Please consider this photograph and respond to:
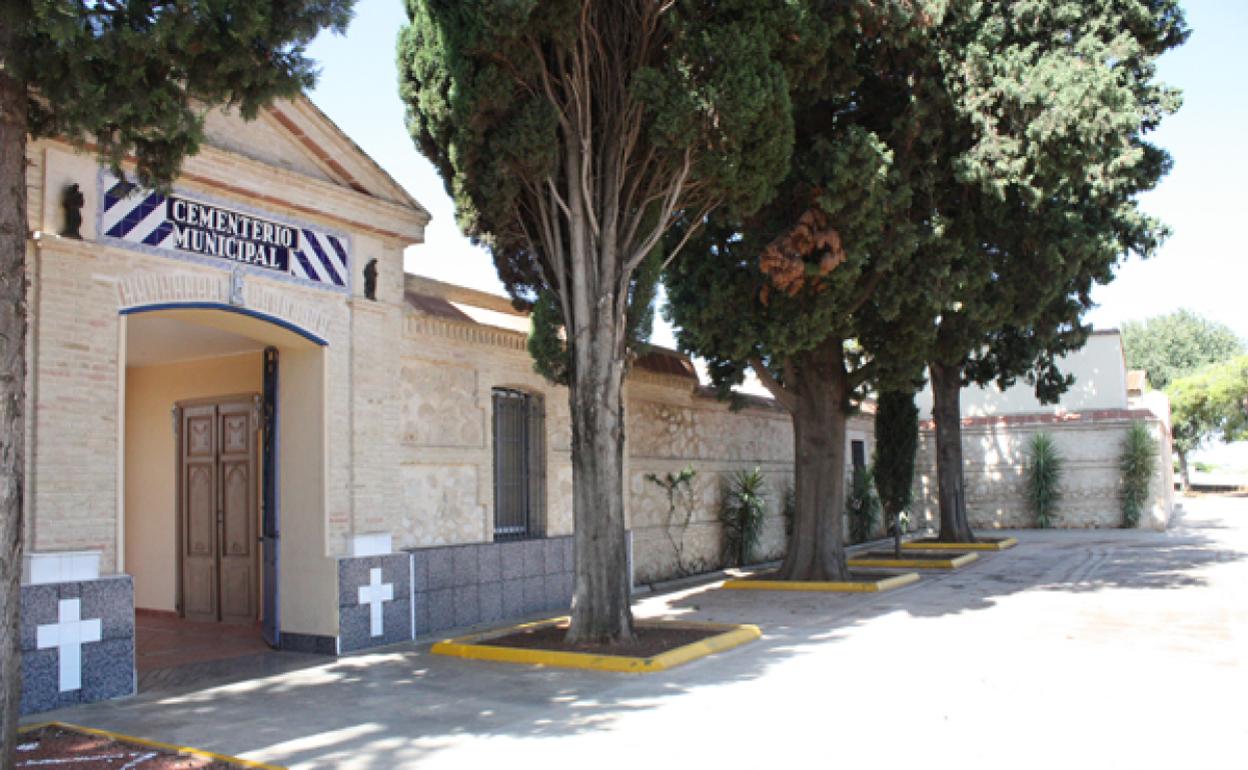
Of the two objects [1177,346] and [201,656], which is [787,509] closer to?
[201,656]

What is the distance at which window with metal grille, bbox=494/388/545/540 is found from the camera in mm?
12656

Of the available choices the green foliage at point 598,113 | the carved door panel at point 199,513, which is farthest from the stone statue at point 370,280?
the carved door panel at point 199,513

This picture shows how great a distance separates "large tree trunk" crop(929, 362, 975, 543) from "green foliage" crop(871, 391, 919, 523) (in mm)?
3350

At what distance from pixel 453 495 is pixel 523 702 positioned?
4250 mm

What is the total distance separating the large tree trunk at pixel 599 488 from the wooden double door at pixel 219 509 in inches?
170

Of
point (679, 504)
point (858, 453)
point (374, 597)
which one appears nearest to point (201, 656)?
point (374, 597)

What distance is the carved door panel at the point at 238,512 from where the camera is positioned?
39.9ft

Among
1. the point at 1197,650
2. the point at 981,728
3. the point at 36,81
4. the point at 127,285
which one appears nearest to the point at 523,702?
the point at 981,728

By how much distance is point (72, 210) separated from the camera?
7.95 metres

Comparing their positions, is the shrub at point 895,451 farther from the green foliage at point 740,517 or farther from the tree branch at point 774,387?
the tree branch at point 774,387

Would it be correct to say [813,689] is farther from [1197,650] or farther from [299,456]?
[299,456]

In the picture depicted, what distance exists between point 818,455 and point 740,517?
106 inches

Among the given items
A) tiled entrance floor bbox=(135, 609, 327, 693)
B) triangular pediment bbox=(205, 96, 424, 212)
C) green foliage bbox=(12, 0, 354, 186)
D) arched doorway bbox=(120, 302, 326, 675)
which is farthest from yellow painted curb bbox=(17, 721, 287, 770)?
triangular pediment bbox=(205, 96, 424, 212)

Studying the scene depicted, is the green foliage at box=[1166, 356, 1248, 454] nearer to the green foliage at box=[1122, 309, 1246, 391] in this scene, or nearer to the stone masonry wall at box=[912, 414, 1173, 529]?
the green foliage at box=[1122, 309, 1246, 391]
